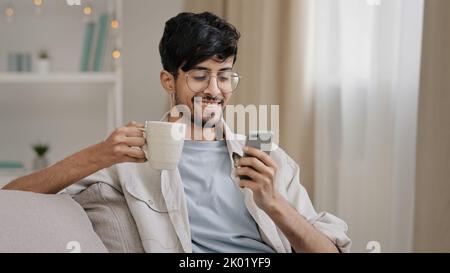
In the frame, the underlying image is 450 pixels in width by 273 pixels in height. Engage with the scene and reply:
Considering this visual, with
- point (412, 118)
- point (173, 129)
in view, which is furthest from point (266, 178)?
point (412, 118)

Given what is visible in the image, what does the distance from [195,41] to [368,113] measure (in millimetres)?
1062

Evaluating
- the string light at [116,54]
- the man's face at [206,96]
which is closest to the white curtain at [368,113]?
the string light at [116,54]

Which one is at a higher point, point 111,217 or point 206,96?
point 206,96

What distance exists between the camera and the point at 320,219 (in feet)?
3.79

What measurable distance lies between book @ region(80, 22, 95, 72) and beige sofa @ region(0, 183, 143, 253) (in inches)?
66.0

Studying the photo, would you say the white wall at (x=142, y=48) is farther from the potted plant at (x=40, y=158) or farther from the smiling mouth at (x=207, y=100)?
the smiling mouth at (x=207, y=100)

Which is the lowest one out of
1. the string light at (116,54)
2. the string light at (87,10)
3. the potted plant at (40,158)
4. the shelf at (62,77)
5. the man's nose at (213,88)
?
the potted plant at (40,158)

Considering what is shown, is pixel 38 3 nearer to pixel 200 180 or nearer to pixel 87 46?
pixel 87 46

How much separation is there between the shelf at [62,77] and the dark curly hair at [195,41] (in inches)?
62.8

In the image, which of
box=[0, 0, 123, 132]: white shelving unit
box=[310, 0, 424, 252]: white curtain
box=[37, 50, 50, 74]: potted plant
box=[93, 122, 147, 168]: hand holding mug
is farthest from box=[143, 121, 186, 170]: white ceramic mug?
box=[37, 50, 50, 74]: potted plant

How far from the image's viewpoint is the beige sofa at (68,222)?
3.02 ft

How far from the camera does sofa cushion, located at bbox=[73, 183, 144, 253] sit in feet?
3.64

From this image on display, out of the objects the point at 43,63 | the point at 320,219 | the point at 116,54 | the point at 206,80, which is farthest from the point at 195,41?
the point at 43,63
